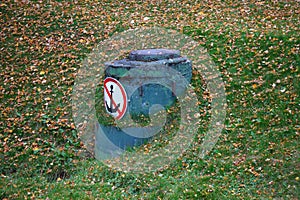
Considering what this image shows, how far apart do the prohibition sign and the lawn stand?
27.2 inches

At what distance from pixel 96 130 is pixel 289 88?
2.78 meters

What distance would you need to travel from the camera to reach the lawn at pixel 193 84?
471 centimetres

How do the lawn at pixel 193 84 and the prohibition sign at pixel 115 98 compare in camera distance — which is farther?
the prohibition sign at pixel 115 98

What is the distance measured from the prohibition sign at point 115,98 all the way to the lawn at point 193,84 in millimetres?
690

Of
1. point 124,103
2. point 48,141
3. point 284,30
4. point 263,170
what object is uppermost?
point 284,30

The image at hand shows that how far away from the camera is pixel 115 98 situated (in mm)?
5434

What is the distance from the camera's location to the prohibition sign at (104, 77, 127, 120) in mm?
5359

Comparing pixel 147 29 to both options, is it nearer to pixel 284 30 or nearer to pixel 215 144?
pixel 284 30

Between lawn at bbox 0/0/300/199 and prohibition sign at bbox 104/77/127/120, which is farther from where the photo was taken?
prohibition sign at bbox 104/77/127/120

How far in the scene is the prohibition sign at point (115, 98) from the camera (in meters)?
5.36

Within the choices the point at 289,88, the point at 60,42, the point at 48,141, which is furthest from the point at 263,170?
the point at 60,42

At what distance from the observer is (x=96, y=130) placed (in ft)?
19.5

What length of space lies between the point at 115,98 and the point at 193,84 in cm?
136

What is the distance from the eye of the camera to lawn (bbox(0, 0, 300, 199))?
4.71m
